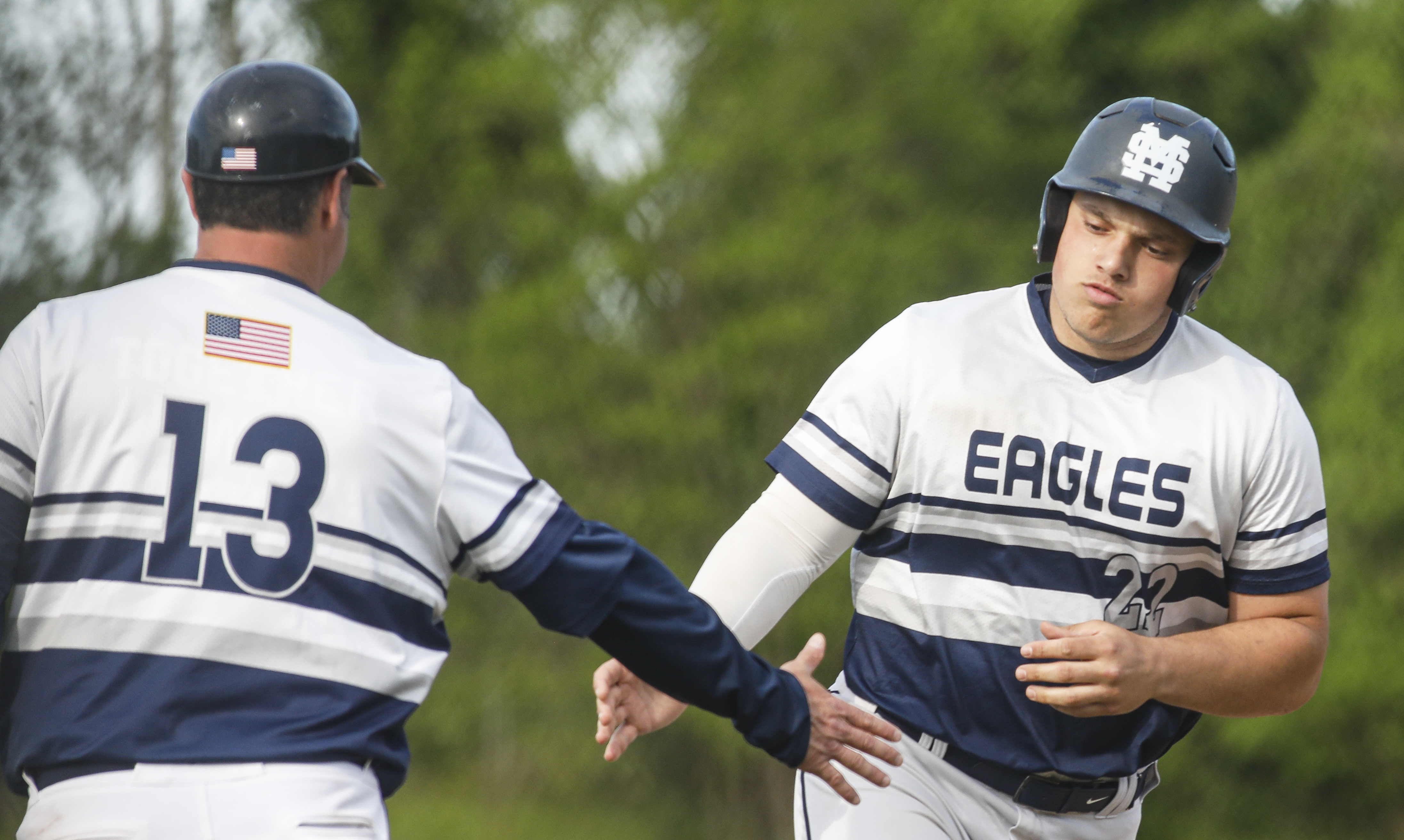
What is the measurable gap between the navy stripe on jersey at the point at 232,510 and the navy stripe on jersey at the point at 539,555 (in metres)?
0.41

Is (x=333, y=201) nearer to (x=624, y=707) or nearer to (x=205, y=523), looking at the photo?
(x=205, y=523)

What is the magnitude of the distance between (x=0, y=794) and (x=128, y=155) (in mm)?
2684

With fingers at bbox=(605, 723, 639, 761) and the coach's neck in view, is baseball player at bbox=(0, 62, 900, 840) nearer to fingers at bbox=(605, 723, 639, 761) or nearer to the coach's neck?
the coach's neck

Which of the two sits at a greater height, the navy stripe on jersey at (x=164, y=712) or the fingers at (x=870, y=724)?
the navy stripe on jersey at (x=164, y=712)

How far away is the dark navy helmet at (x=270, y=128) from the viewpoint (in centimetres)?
236

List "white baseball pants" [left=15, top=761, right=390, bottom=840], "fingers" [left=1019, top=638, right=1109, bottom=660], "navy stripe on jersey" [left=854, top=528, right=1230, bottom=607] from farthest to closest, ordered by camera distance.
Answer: "navy stripe on jersey" [left=854, top=528, right=1230, bottom=607] < "fingers" [left=1019, top=638, right=1109, bottom=660] < "white baseball pants" [left=15, top=761, right=390, bottom=840]

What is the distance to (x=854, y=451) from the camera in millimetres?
3010

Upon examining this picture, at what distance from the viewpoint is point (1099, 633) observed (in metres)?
2.75

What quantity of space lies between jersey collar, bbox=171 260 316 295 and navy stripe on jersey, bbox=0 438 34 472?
0.38 m

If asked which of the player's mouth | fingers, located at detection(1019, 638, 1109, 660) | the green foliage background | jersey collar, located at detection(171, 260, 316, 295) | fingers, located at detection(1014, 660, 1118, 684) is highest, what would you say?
the player's mouth

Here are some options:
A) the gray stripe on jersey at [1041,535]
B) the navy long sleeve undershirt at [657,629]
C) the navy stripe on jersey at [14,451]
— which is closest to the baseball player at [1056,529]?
the gray stripe on jersey at [1041,535]

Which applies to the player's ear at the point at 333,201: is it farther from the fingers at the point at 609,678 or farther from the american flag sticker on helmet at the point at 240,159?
the fingers at the point at 609,678

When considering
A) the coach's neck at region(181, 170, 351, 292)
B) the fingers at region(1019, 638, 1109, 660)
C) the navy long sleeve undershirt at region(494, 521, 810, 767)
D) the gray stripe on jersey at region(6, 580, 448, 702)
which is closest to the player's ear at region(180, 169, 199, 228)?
the coach's neck at region(181, 170, 351, 292)

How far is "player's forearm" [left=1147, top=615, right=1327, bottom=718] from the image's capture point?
286cm
